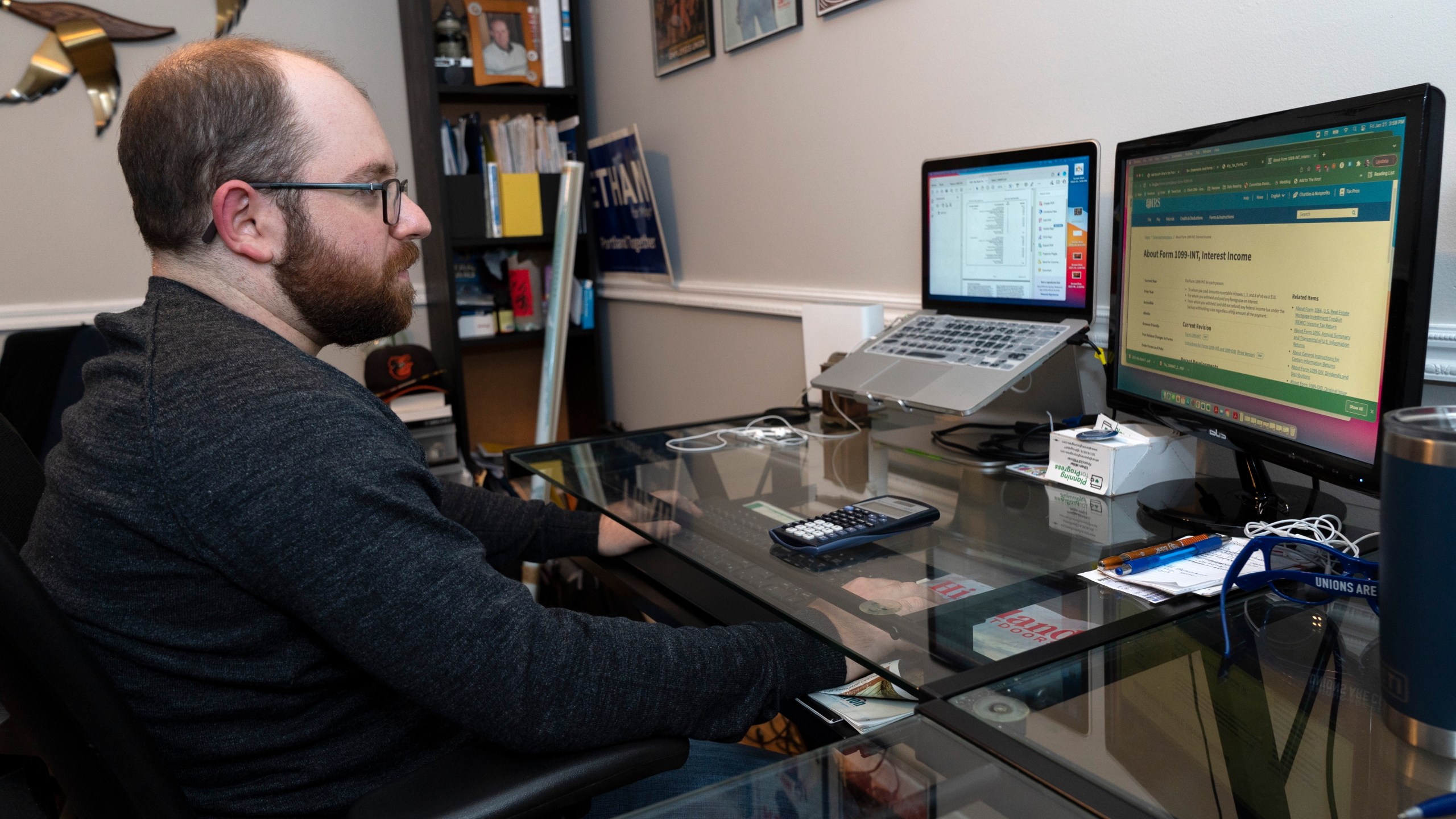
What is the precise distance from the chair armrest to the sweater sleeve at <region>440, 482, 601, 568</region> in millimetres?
533

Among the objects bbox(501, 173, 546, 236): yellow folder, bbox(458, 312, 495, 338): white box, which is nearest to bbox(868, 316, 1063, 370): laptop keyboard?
bbox(501, 173, 546, 236): yellow folder

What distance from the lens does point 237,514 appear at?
73cm

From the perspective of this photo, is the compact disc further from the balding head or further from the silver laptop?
the balding head

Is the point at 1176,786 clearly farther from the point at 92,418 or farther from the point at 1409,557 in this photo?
the point at 92,418

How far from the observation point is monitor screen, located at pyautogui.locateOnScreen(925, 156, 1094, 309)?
1.38 m

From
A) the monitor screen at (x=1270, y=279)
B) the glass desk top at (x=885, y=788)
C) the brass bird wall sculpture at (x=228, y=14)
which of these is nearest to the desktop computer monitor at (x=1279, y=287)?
the monitor screen at (x=1270, y=279)

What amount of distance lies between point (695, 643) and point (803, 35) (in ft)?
5.35

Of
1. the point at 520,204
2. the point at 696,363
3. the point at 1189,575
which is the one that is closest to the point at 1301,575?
the point at 1189,575

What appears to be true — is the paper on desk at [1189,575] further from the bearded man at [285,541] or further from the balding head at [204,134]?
the balding head at [204,134]

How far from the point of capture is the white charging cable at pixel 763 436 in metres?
1.60

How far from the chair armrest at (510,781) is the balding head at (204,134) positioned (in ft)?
1.78

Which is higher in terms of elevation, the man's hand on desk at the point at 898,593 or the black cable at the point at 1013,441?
the black cable at the point at 1013,441

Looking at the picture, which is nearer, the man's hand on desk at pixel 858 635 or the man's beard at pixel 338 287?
the man's hand on desk at pixel 858 635

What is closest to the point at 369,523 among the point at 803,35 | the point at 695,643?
the point at 695,643
